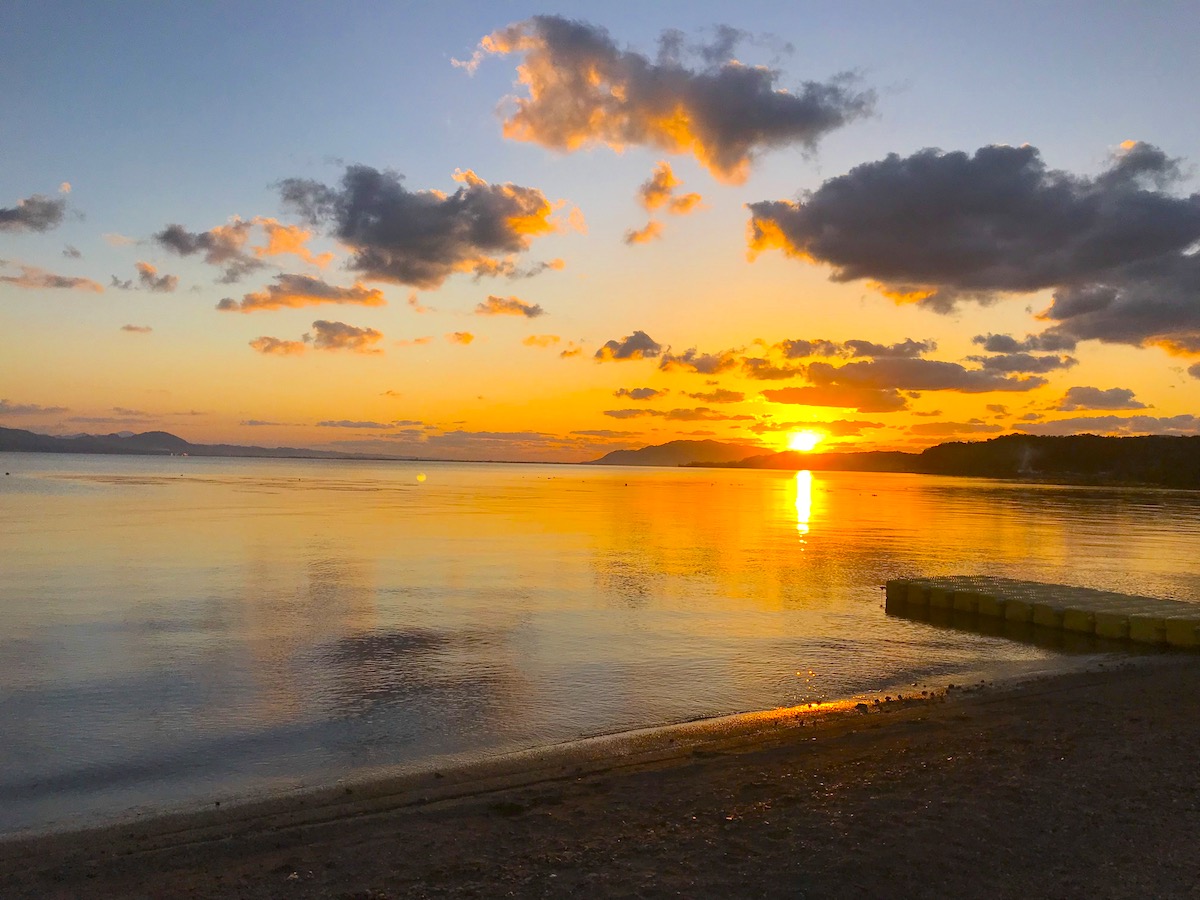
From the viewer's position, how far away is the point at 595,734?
48.3ft

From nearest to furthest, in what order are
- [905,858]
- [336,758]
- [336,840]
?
1. [905,858]
2. [336,840]
3. [336,758]

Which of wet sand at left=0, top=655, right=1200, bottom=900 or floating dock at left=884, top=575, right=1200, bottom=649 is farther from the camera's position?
floating dock at left=884, top=575, right=1200, bottom=649

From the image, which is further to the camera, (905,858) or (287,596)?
(287,596)

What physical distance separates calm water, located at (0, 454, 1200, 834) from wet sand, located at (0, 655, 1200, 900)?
189 centimetres

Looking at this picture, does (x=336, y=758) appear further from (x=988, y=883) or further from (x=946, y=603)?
(x=946, y=603)

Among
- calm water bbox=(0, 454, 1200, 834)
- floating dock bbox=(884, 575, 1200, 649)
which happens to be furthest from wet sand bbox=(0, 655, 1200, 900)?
floating dock bbox=(884, 575, 1200, 649)

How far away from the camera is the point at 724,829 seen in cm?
970

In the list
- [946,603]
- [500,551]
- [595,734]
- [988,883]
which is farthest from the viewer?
[500,551]

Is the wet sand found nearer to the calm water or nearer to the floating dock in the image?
the calm water

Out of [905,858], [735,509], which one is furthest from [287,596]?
[735,509]

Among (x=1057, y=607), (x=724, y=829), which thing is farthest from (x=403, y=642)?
(x=1057, y=607)

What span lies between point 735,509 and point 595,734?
85.3 meters

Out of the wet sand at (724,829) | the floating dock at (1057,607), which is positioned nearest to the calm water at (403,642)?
the floating dock at (1057,607)

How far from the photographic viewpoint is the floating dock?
23.2 metres
